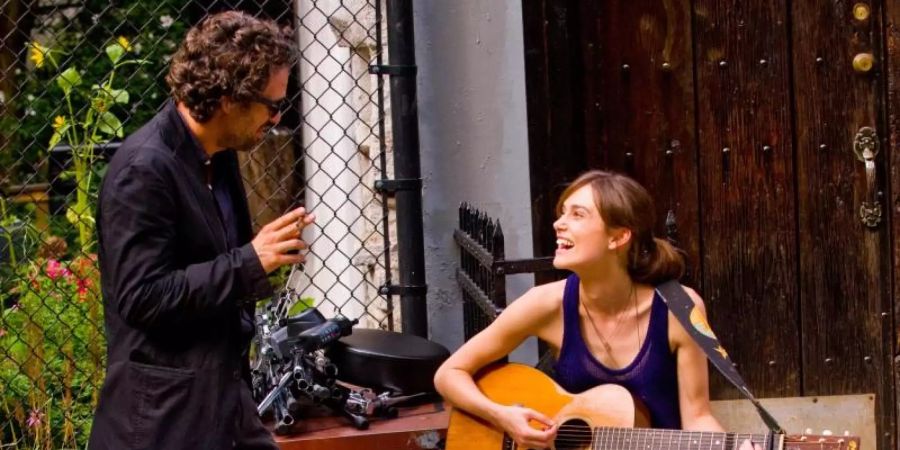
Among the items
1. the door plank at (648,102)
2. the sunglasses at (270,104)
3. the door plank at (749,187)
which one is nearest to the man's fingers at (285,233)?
the sunglasses at (270,104)

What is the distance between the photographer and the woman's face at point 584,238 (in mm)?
3467

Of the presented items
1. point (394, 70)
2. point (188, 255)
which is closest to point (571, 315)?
point (188, 255)

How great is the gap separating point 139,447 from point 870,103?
284 centimetres

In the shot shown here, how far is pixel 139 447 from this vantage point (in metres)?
3.00

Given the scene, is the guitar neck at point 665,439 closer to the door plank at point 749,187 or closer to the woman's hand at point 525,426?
the woman's hand at point 525,426

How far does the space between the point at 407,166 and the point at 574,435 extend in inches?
72.4

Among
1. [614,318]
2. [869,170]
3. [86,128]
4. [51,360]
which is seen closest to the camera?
[614,318]

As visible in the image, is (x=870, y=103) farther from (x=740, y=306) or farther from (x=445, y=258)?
(x=445, y=258)

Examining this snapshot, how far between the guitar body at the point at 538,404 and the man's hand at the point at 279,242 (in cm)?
88

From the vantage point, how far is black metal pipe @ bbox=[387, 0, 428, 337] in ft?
16.6

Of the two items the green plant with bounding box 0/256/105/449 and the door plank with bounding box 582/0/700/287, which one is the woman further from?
the green plant with bounding box 0/256/105/449

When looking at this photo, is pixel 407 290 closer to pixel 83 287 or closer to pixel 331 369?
pixel 331 369

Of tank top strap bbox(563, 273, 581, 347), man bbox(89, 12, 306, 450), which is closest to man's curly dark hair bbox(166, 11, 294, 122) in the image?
man bbox(89, 12, 306, 450)

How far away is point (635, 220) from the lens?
3490mm
